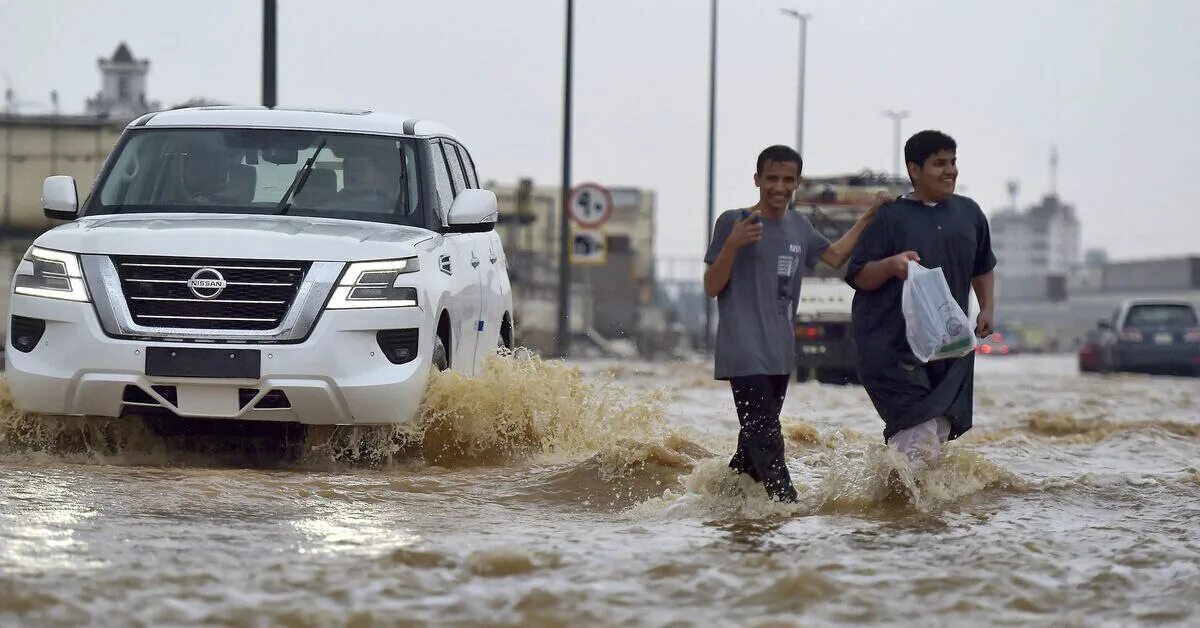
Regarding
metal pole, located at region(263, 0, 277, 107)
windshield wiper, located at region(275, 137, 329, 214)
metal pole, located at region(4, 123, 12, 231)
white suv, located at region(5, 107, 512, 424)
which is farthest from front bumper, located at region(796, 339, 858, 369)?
metal pole, located at region(4, 123, 12, 231)

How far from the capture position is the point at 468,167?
1176 cm

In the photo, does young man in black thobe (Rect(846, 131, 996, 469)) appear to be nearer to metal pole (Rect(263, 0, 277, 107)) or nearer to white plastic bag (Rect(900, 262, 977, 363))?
white plastic bag (Rect(900, 262, 977, 363))

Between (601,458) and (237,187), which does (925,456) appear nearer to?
(601,458)

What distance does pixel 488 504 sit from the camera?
8.15 m

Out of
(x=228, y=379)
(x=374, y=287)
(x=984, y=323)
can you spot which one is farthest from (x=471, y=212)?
(x=984, y=323)

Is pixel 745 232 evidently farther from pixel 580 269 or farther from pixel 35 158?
pixel 580 269

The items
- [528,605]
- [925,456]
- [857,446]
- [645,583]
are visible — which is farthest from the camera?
[857,446]

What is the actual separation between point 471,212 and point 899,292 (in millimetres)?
2724

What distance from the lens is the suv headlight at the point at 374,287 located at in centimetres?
880

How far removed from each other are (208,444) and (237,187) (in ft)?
4.42

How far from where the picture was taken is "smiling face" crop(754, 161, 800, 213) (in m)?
7.39

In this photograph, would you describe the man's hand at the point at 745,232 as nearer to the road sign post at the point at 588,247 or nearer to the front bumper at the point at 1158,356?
the road sign post at the point at 588,247

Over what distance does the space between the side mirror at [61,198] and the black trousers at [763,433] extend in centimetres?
395

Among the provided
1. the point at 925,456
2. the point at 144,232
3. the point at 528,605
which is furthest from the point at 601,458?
the point at 528,605
